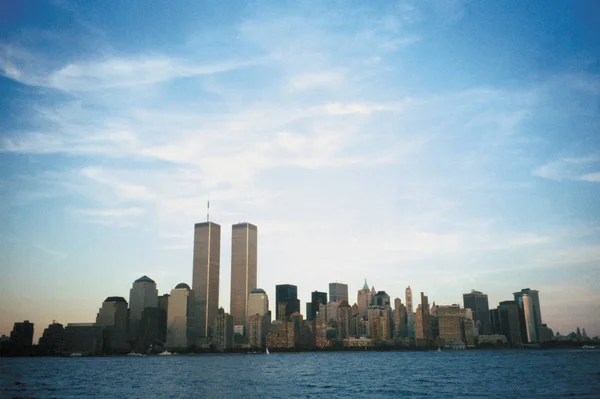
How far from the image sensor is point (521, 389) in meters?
96.9

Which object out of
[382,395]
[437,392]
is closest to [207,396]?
[382,395]

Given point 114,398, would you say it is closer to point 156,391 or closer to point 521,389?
point 156,391

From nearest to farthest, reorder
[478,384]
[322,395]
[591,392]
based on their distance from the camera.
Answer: [591,392], [322,395], [478,384]

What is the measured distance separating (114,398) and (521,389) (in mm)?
74097

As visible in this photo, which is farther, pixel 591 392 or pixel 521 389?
pixel 521 389

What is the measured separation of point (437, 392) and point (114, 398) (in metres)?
58.0

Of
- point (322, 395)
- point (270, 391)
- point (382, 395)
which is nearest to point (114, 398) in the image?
point (270, 391)

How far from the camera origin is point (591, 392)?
8631 cm

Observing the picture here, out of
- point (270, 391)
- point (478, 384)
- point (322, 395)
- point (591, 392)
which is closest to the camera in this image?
point (591, 392)

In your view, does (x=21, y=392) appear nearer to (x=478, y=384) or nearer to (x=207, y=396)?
(x=207, y=396)

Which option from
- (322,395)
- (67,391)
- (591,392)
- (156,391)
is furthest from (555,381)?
(67,391)

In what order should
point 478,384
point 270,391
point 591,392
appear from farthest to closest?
1. point 478,384
2. point 270,391
3. point 591,392

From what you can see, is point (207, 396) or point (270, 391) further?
point (270, 391)

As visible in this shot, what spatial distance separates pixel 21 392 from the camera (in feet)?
317
